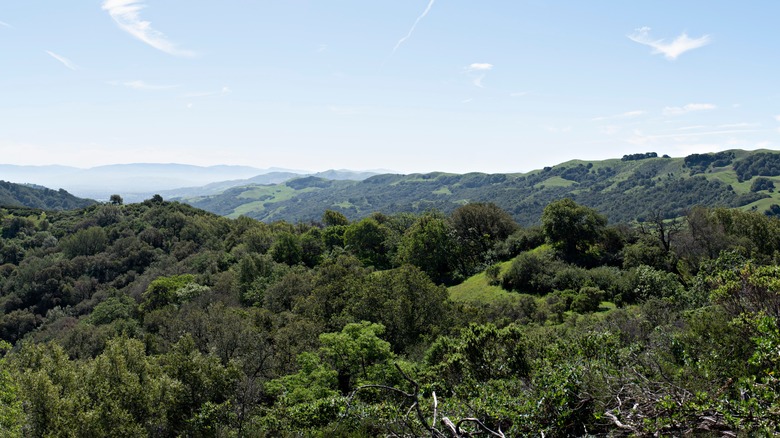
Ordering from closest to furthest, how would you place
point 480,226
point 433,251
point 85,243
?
point 433,251 < point 480,226 < point 85,243

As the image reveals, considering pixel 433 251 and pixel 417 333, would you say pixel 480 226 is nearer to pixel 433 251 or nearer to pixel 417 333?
pixel 433 251

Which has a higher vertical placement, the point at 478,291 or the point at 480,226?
the point at 480,226

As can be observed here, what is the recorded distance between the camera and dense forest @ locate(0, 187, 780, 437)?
11383mm

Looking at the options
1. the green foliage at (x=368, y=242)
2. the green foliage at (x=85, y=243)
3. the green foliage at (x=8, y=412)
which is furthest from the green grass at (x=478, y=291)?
the green foliage at (x=85, y=243)

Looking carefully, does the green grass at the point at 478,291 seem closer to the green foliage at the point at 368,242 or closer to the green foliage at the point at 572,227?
the green foliage at the point at 572,227

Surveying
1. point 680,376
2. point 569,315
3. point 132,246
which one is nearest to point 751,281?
point 680,376

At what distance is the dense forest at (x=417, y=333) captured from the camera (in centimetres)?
1138

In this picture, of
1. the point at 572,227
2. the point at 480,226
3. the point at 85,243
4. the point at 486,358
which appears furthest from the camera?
the point at 85,243

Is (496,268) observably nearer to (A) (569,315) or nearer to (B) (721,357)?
(A) (569,315)

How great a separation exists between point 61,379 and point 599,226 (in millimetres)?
65154

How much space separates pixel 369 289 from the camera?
136 ft

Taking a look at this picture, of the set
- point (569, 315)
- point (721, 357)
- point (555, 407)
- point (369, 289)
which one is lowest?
point (569, 315)

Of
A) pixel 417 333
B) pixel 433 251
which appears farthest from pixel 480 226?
pixel 417 333

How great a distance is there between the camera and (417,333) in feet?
125
